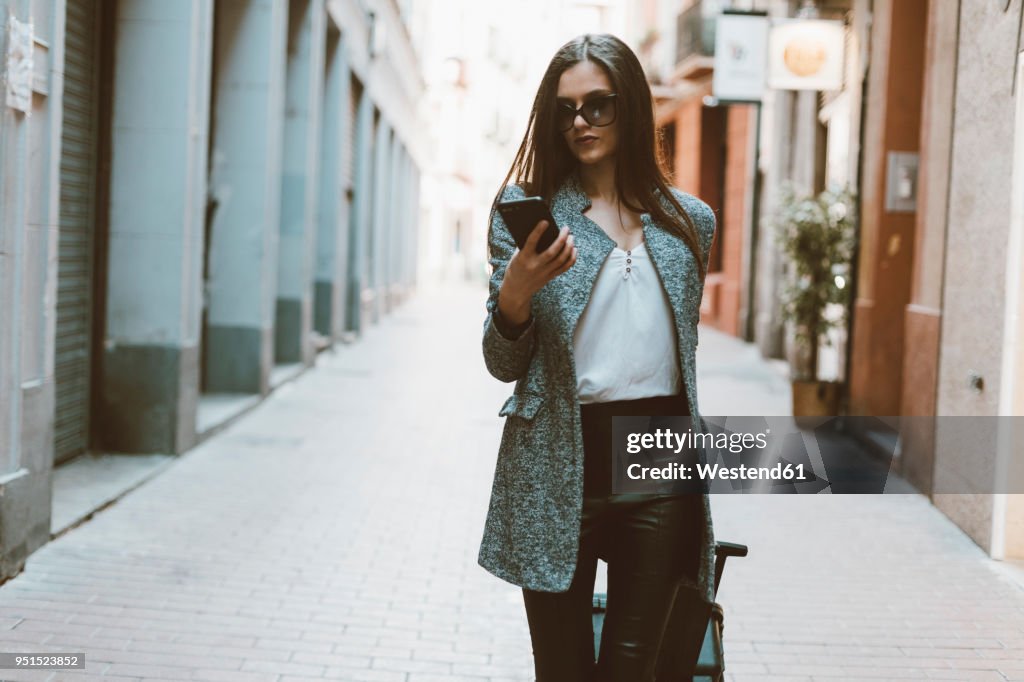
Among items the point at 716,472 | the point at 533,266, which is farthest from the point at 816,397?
the point at 533,266

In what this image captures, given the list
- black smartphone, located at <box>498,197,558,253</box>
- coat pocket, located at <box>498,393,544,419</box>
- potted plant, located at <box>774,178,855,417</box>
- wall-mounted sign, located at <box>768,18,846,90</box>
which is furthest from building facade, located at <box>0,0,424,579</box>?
wall-mounted sign, located at <box>768,18,846,90</box>

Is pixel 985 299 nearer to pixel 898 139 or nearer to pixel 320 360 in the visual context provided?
pixel 898 139

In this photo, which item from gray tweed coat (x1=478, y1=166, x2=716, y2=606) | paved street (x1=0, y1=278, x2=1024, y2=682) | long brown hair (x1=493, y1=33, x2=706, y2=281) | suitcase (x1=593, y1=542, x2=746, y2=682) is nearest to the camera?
gray tweed coat (x1=478, y1=166, x2=716, y2=606)

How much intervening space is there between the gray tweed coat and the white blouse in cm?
3

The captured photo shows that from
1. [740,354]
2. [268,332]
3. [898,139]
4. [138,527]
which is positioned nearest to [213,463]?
[138,527]

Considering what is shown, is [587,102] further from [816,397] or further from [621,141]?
[816,397]

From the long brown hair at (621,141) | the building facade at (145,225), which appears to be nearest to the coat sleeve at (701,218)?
the long brown hair at (621,141)

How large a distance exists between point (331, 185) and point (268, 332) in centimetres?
576

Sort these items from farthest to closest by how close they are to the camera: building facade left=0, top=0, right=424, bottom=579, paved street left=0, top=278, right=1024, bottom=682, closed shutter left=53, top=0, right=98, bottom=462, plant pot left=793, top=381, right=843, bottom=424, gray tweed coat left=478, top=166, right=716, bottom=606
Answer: plant pot left=793, top=381, right=843, bottom=424 → closed shutter left=53, top=0, right=98, bottom=462 → building facade left=0, top=0, right=424, bottom=579 → paved street left=0, top=278, right=1024, bottom=682 → gray tweed coat left=478, top=166, right=716, bottom=606

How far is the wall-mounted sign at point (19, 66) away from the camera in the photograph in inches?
207

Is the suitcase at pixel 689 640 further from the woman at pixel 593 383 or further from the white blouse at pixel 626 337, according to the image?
the white blouse at pixel 626 337

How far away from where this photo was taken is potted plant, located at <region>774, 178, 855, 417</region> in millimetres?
10680

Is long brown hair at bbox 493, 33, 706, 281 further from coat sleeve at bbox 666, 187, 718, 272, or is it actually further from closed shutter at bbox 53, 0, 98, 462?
closed shutter at bbox 53, 0, 98, 462

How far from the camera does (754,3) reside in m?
20.9
